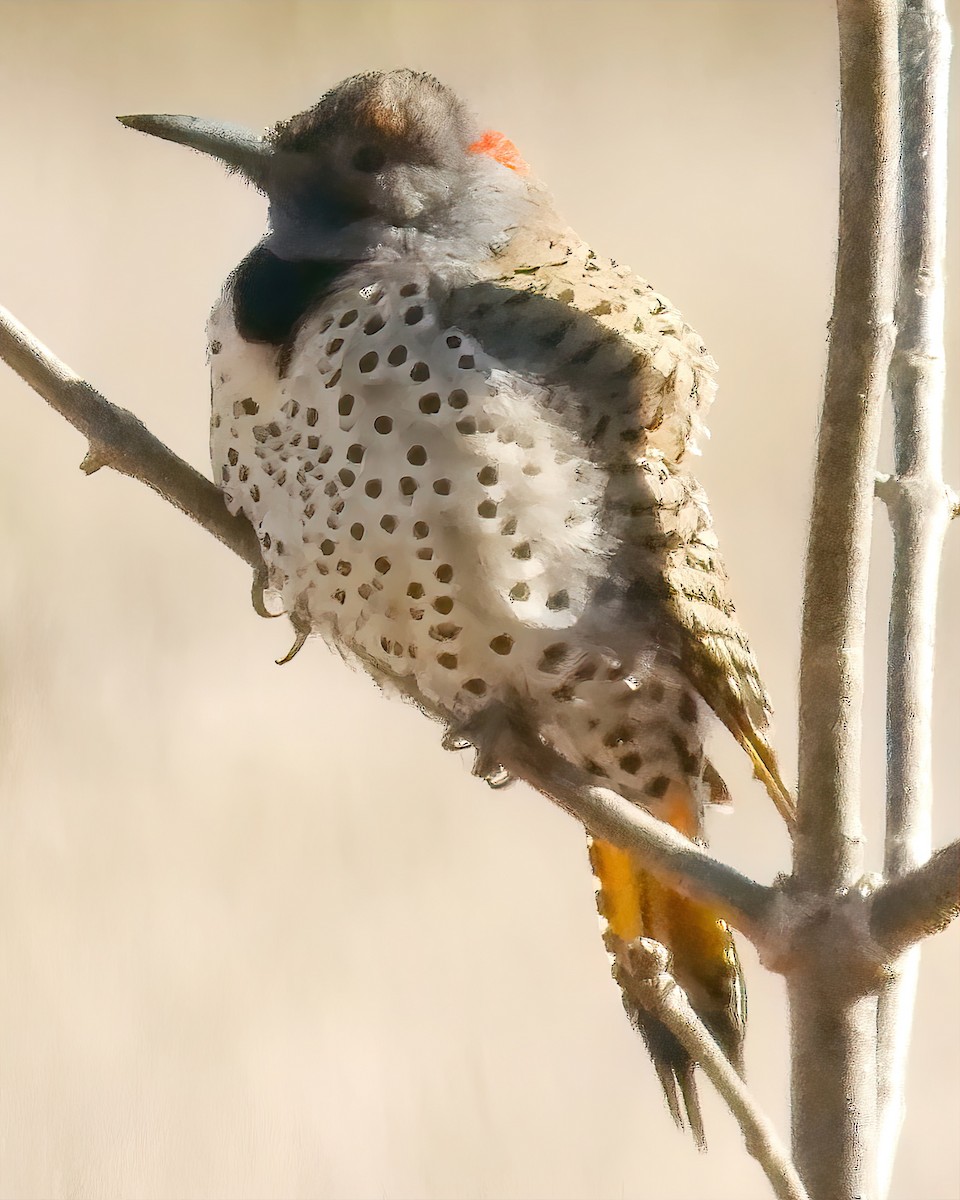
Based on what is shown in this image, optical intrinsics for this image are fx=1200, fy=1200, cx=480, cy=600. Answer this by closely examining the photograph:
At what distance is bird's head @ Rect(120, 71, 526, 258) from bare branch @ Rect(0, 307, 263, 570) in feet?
0.68

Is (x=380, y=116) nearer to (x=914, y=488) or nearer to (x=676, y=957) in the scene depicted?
(x=914, y=488)

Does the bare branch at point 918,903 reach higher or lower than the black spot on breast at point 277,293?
lower

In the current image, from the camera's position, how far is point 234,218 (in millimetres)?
1166

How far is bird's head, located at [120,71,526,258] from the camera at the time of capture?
1017 millimetres

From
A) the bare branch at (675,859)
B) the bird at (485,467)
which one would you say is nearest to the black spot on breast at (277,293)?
the bird at (485,467)

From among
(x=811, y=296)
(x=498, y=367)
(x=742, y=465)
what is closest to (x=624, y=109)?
(x=811, y=296)

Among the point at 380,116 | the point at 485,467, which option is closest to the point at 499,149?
the point at 380,116

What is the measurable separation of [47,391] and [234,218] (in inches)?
12.9

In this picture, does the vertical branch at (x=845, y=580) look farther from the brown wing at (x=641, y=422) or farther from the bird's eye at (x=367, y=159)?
the bird's eye at (x=367, y=159)

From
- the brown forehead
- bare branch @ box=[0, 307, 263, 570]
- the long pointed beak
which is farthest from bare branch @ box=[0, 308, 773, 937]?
the brown forehead

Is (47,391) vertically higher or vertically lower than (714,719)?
higher

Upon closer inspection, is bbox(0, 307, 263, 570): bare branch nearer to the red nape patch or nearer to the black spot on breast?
the black spot on breast

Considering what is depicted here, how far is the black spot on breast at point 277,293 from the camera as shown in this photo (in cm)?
97

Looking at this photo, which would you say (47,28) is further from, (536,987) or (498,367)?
(536,987)
